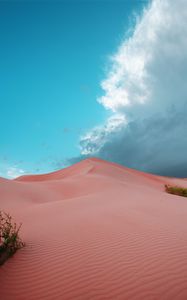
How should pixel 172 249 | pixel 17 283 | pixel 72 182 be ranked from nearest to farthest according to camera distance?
pixel 17 283, pixel 172 249, pixel 72 182

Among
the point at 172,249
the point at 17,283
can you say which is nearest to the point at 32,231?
the point at 17,283

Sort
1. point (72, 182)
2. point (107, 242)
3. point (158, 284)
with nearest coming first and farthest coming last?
1. point (158, 284)
2. point (107, 242)
3. point (72, 182)

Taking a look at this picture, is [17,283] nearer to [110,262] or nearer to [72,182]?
[110,262]

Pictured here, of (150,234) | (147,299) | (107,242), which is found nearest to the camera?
(147,299)

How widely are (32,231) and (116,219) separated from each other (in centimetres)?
310

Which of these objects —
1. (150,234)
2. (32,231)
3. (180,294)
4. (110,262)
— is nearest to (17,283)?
(110,262)

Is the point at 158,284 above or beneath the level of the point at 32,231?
beneath

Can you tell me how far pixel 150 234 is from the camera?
23.6ft

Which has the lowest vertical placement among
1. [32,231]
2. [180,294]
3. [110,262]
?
[180,294]

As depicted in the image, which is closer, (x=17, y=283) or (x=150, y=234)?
(x=17, y=283)

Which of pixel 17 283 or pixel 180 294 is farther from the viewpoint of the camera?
pixel 17 283

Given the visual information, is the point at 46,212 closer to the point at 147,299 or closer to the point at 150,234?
the point at 150,234

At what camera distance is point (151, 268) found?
4805 millimetres

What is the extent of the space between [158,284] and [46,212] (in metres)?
7.94
